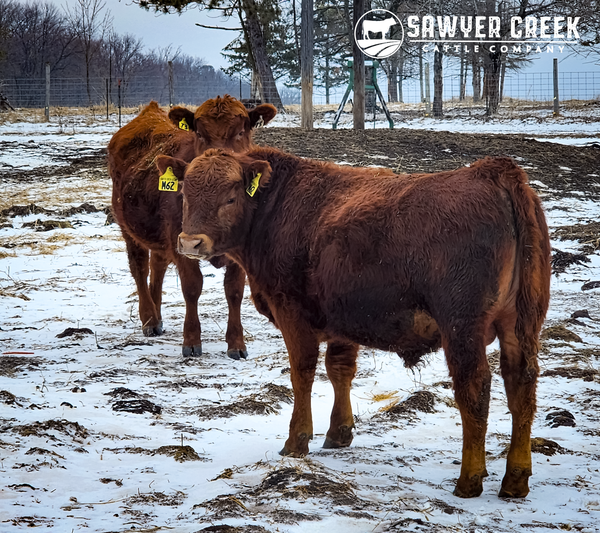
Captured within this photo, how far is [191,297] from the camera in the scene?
637 centimetres

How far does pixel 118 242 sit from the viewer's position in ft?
33.4

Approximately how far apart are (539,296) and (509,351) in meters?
0.30

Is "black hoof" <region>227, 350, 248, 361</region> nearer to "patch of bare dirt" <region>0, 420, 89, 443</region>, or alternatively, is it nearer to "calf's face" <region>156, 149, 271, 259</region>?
"calf's face" <region>156, 149, 271, 259</region>

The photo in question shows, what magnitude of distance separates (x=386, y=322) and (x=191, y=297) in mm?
3077

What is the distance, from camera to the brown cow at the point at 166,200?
20.4ft

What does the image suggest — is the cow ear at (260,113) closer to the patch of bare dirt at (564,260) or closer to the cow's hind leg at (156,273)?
the cow's hind leg at (156,273)

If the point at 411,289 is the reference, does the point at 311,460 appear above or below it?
below

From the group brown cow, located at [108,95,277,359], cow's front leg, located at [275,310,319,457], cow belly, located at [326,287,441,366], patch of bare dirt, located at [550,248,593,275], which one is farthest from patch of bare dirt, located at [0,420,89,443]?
patch of bare dirt, located at [550,248,593,275]

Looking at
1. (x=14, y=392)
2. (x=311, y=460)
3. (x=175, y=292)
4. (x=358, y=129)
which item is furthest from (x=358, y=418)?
(x=358, y=129)

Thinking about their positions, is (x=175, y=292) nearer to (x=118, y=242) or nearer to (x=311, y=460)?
(x=118, y=242)

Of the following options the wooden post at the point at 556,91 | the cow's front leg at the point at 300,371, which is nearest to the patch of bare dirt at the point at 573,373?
the cow's front leg at the point at 300,371

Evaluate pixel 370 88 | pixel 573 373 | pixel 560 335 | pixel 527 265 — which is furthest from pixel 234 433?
pixel 370 88

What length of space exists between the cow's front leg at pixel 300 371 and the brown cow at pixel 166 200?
2.02 metres

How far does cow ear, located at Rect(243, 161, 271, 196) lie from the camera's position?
425cm
